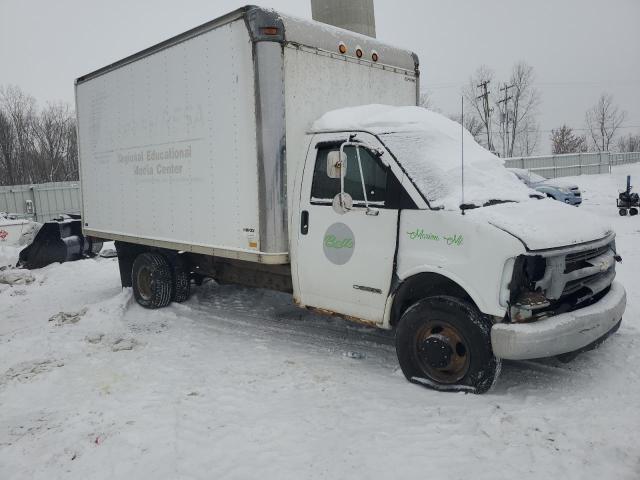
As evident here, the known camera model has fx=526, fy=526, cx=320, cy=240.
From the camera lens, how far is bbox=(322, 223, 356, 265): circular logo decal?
5.05 m

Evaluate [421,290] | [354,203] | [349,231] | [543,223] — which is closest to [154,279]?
[349,231]

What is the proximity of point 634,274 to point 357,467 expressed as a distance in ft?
21.5

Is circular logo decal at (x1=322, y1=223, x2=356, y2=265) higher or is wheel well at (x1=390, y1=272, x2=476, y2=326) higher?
circular logo decal at (x1=322, y1=223, x2=356, y2=265)

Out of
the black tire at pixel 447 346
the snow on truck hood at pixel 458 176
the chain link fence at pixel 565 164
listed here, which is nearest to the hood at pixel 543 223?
the snow on truck hood at pixel 458 176

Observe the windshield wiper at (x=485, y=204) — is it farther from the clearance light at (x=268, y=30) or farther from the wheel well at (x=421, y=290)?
the clearance light at (x=268, y=30)

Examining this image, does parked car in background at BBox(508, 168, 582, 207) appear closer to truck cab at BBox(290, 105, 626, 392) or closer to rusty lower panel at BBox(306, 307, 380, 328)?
truck cab at BBox(290, 105, 626, 392)

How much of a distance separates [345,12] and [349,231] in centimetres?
1190

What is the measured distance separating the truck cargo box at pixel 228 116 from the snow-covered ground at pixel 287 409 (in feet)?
3.97

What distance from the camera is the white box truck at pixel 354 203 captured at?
165 inches

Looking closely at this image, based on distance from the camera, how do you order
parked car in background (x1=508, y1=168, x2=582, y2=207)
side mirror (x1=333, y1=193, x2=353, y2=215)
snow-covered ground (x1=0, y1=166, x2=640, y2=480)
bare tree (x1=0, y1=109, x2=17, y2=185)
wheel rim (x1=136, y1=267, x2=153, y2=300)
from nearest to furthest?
snow-covered ground (x1=0, y1=166, x2=640, y2=480)
side mirror (x1=333, y1=193, x2=353, y2=215)
wheel rim (x1=136, y1=267, x2=153, y2=300)
parked car in background (x1=508, y1=168, x2=582, y2=207)
bare tree (x1=0, y1=109, x2=17, y2=185)

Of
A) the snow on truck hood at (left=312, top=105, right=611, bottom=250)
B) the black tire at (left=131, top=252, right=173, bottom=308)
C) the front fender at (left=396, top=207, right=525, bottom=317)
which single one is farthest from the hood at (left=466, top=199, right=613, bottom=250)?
the black tire at (left=131, top=252, right=173, bottom=308)

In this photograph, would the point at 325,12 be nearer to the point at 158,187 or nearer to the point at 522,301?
the point at 158,187

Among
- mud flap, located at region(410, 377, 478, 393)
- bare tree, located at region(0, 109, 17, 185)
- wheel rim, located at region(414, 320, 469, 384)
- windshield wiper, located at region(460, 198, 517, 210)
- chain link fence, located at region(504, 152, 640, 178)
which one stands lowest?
mud flap, located at region(410, 377, 478, 393)

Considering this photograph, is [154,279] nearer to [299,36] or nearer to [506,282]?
[299,36]
